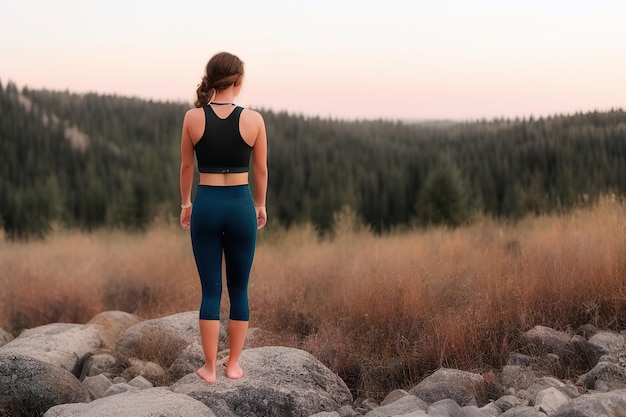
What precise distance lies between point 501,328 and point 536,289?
65cm

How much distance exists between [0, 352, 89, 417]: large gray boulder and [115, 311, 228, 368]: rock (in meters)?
1.23

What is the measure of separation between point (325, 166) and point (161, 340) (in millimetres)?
23122

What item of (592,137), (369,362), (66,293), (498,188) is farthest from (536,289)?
(498,188)

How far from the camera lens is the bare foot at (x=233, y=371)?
5.57 meters

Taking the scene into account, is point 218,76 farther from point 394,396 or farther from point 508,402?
point 508,402

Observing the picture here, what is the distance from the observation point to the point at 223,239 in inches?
201

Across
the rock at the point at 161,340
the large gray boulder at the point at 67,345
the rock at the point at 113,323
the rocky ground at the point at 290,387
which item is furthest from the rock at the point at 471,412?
the rock at the point at 113,323

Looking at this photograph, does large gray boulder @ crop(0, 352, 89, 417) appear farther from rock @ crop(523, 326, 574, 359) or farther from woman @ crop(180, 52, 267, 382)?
rock @ crop(523, 326, 574, 359)

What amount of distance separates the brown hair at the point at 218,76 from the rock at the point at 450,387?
109 inches

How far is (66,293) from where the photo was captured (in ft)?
34.8

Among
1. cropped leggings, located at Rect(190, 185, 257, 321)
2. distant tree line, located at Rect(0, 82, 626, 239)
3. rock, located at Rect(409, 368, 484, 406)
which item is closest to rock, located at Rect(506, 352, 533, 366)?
rock, located at Rect(409, 368, 484, 406)

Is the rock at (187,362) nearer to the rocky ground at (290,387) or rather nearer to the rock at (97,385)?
the rocky ground at (290,387)

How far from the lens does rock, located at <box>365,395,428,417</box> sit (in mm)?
5441

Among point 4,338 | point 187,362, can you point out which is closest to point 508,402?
point 187,362
